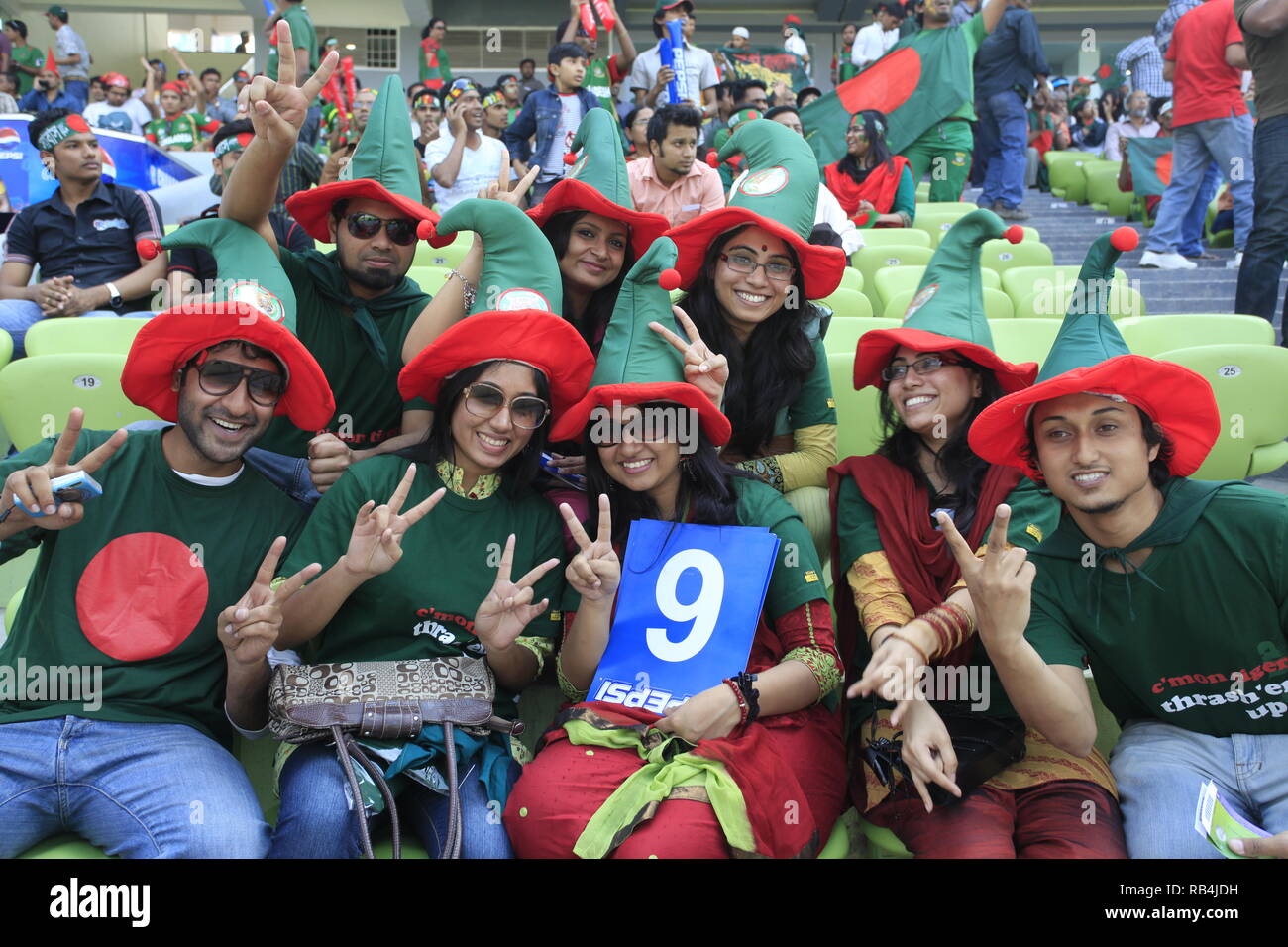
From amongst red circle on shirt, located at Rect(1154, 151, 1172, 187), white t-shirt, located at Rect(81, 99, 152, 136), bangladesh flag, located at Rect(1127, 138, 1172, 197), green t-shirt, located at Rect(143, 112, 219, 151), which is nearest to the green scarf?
bangladesh flag, located at Rect(1127, 138, 1172, 197)

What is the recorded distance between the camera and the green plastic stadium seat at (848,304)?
4734 millimetres

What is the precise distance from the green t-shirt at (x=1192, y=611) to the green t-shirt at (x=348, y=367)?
1872 mm

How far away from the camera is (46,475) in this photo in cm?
217

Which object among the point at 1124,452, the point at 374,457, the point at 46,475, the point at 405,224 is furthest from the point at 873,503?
the point at 46,475

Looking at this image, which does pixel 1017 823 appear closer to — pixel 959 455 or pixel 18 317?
pixel 959 455

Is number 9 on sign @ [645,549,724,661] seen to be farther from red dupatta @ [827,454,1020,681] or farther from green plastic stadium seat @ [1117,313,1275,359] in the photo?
green plastic stadium seat @ [1117,313,1275,359]

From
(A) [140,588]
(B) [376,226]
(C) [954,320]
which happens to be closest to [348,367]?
(B) [376,226]

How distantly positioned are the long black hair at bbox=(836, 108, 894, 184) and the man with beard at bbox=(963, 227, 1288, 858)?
5238mm

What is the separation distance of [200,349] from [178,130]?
11.4 m

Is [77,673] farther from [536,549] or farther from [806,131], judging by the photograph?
[806,131]

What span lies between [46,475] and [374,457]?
68 cm

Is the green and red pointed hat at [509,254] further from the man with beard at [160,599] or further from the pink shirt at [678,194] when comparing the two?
the pink shirt at [678,194]

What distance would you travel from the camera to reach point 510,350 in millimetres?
2477

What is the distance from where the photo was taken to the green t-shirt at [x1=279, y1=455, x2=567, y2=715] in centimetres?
239
